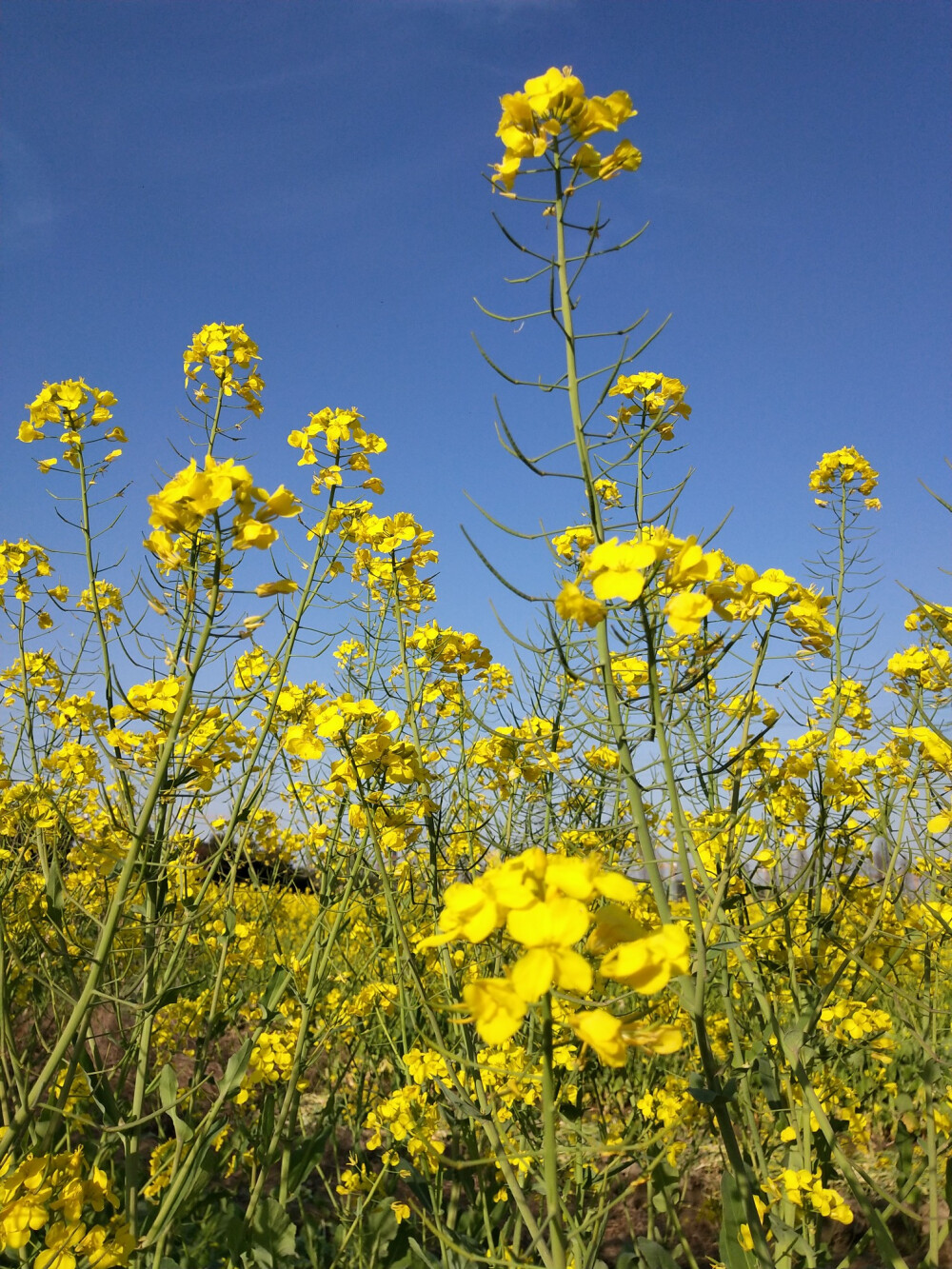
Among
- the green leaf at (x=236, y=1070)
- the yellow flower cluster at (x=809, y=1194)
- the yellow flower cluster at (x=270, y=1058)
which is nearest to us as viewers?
the green leaf at (x=236, y=1070)

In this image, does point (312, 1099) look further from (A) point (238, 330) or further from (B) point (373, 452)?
(A) point (238, 330)

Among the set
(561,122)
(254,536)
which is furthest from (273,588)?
(561,122)

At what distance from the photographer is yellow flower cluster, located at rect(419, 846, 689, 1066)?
908mm

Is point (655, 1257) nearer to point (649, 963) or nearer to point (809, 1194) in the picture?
point (809, 1194)

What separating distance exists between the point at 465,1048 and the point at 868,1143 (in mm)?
3640

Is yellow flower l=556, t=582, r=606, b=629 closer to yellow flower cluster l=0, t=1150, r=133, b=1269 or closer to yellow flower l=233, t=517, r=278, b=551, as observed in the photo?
yellow flower l=233, t=517, r=278, b=551

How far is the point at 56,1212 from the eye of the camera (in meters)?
1.67

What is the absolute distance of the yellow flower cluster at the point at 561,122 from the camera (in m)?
1.55

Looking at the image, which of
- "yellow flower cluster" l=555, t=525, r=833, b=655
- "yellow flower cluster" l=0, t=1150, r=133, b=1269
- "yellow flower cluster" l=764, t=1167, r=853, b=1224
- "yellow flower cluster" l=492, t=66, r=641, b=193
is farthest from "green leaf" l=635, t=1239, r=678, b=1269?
"yellow flower cluster" l=492, t=66, r=641, b=193

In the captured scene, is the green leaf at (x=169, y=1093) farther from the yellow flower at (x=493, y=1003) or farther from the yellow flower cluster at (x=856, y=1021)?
the yellow flower cluster at (x=856, y=1021)

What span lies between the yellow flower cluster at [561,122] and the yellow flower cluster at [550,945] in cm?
140

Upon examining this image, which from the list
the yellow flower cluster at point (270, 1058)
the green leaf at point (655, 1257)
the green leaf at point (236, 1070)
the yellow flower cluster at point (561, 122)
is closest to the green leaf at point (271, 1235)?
the yellow flower cluster at point (270, 1058)

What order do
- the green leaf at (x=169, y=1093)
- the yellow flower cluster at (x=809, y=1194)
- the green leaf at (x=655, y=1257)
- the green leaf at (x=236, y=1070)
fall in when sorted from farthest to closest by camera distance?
the yellow flower cluster at (x=809, y=1194) → the green leaf at (x=169, y=1093) → the green leaf at (x=236, y=1070) → the green leaf at (x=655, y=1257)

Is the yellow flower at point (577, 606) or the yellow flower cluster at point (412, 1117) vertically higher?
the yellow flower at point (577, 606)
